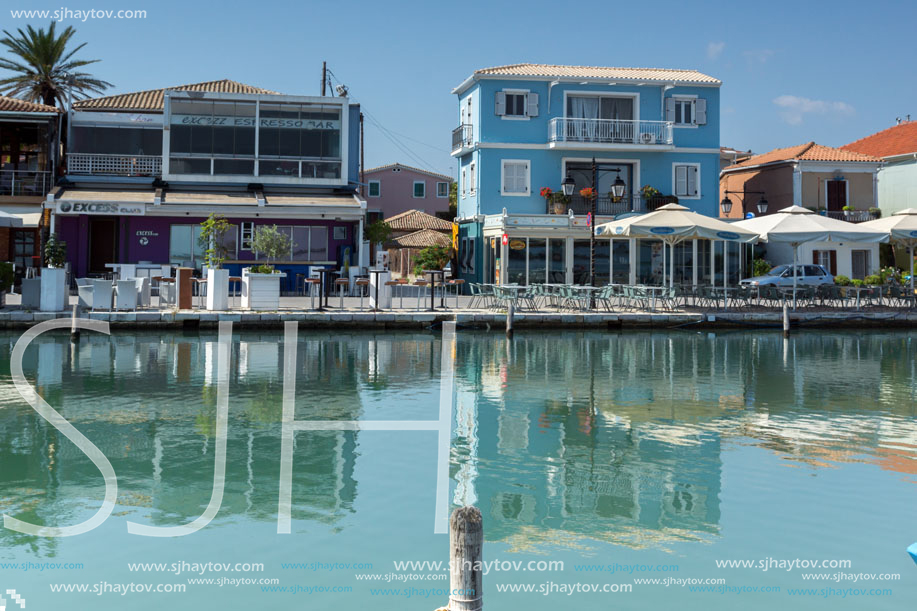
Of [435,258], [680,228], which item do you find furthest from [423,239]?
[680,228]

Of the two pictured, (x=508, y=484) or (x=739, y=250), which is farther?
(x=739, y=250)

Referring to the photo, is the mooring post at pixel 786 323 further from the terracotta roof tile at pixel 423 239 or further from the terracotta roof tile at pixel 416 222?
→ the terracotta roof tile at pixel 416 222

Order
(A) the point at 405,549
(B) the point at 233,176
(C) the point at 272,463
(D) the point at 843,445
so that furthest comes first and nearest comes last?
(B) the point at 233,176 → (D) the point at 843,445 → (C) the point at 272,463 → (A) the point at 405,549

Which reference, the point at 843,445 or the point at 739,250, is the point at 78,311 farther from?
the point at 739,250


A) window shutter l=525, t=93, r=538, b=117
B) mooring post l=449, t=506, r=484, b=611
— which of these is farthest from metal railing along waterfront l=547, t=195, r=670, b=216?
mooring post l=449, t=506, r=484, b=611

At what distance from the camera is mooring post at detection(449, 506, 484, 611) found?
4.33 metres

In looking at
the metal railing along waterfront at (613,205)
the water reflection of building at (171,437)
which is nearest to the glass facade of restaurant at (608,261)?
the metal railing along waterfront at (613,205)

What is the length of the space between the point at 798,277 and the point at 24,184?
27.9 meters

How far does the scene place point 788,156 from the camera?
39.5 m

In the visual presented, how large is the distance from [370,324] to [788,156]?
2434cm

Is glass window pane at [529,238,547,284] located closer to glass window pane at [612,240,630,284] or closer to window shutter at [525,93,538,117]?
glass window pane at [612,240,630,284]

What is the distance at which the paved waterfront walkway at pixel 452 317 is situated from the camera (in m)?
22.1

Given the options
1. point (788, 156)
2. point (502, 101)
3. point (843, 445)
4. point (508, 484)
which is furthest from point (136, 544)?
point (788, 156)

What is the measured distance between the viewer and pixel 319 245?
32.0 m
